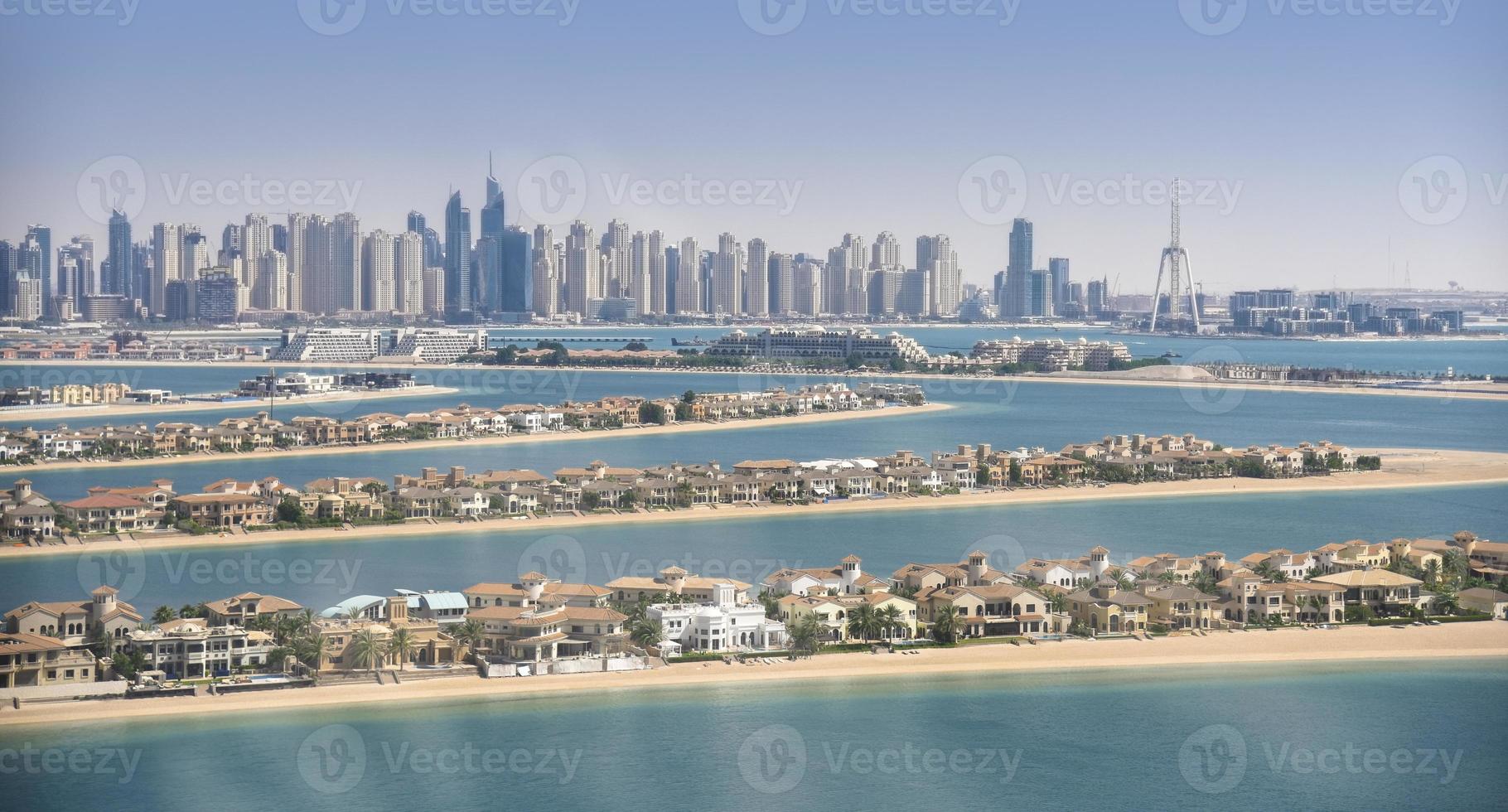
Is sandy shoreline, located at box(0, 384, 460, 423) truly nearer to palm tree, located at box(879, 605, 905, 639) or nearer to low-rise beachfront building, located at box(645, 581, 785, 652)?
low-rise beachfront building, located at box(645, 581, 785, 652)

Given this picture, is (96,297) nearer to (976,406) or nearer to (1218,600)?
(976,406)

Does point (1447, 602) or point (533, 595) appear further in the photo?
point (1447, 602)

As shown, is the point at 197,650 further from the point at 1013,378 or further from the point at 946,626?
the point at 1013,378

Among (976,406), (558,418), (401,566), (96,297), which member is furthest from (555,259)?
(401,566)

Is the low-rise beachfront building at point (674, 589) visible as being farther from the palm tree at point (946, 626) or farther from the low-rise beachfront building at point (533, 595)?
the palm tree at point (946, 626)

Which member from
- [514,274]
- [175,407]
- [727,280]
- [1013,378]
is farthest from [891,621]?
[727,280]

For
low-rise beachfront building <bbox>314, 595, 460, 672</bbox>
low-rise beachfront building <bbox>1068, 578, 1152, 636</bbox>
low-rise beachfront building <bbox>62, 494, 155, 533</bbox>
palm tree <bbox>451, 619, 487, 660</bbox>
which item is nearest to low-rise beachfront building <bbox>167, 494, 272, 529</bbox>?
low-rise beachfront building <bbox>62, 494, 155, 533</bbox>

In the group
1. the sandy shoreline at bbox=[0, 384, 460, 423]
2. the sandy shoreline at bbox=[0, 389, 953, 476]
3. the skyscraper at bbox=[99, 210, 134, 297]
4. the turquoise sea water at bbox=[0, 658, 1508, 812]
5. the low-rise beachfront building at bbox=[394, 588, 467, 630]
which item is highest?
the skyscraper at bbox=[99, 210, 134, 297]
